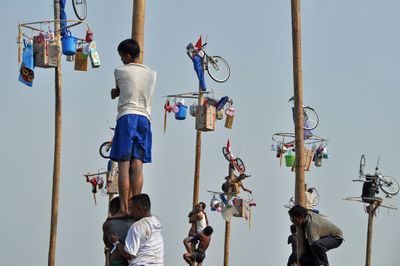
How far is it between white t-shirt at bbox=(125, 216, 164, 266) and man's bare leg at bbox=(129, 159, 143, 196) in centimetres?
88

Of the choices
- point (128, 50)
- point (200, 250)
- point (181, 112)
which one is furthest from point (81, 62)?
point (128, 50)

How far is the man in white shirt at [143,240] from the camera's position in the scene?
820 cm

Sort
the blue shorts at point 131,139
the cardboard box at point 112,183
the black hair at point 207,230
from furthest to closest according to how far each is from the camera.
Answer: the cardboard box at point 112,183 < the black hair at point 207,230 < the blue shorts at point 131,139

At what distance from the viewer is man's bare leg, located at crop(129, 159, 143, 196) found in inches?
361

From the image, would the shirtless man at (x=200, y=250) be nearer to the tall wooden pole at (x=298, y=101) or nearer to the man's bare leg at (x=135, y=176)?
the tall wooden pole at (x=298, y=101)

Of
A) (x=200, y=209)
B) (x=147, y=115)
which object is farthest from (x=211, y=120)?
(x=147, y=115)

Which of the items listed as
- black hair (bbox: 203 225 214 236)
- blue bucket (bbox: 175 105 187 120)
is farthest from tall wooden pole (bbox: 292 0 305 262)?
blue bucket (bbox: 175 105 187 120)

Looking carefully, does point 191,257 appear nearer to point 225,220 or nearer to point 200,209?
point 200,209

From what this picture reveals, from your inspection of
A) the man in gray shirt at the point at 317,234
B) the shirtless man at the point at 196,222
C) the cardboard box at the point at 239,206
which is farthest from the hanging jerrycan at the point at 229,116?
the man in gray shirt at the point at 317,234

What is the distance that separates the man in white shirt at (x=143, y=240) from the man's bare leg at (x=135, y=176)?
75cm

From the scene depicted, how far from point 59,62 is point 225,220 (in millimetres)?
8657

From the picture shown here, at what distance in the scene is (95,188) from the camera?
23.7 metres

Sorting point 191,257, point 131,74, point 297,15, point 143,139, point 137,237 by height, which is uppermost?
point 297,15

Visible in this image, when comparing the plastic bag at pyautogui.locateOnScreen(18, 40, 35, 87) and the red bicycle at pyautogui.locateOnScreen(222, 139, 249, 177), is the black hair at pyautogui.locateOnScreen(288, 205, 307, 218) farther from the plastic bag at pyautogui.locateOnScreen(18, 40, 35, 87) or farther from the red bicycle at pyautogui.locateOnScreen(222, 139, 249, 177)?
the red bicycle at pyautogui.locateOnScreen(222, 139, 249, 177)
